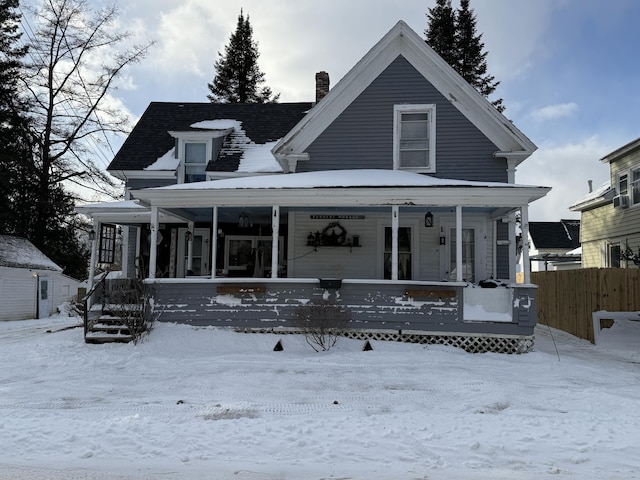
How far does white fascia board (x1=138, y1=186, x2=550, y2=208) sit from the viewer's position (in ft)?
34.2

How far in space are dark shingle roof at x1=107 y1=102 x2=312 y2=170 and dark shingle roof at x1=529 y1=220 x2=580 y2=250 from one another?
26719 mm

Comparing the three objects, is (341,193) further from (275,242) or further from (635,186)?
(635,186)

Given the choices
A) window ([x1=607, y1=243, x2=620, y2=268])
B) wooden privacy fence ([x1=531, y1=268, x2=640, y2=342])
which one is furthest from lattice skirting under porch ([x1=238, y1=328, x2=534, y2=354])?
window ([x1=607, y1=243, x2=620, y2=268])

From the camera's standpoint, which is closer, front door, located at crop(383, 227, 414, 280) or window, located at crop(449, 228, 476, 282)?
window, located at crop(449, 228, 476, 282)

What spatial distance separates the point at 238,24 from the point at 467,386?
3947 centimetres

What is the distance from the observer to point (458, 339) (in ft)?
34.6

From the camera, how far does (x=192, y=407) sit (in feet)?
19.8

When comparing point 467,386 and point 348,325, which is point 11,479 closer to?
point 467,386

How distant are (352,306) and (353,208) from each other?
3.22 m

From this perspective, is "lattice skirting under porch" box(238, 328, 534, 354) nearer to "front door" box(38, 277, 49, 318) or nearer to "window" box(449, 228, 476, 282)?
"window" box(449, 228, 476, 282)

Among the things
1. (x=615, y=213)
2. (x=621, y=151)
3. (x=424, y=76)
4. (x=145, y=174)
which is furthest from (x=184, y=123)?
(x=615, y=213)

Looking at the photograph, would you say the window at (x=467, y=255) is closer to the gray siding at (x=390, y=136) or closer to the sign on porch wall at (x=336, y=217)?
the gray siding at (x=390, y=136)

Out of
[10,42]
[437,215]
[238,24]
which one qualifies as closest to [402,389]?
[437,215]

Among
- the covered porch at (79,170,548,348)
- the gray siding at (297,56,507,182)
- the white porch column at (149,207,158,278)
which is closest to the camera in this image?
the covered porch at (79,170,548,348)
